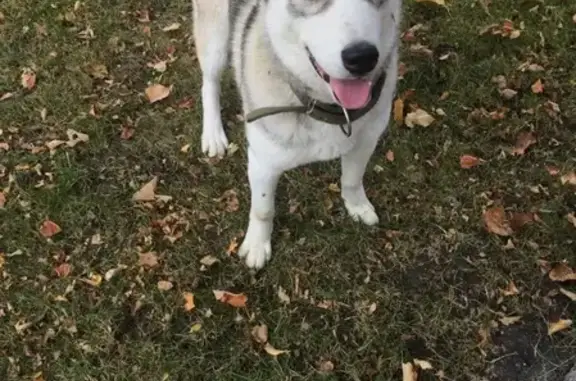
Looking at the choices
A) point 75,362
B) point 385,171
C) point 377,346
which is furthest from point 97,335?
point 385,171

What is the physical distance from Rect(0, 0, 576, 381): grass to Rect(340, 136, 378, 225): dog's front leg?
74 mm

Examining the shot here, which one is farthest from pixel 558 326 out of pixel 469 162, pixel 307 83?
pixel 307 83

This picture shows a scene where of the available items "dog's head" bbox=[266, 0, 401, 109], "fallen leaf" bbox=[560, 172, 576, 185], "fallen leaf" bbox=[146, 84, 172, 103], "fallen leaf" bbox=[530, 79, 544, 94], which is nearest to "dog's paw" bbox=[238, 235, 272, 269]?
"dog's head" bbox=[266, 0, 401, 109]

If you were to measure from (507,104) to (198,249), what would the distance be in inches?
74.5

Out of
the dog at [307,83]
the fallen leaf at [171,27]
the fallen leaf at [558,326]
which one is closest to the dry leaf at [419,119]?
the dog at [307,83]

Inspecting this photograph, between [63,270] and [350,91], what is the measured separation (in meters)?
1.81

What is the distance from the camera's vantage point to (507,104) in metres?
3.96

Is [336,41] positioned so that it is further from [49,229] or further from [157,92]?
[157,92]

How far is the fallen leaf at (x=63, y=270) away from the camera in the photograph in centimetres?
349

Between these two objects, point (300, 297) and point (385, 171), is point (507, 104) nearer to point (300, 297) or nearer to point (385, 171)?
point (385, 171)

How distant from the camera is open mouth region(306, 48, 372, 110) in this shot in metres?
2.50

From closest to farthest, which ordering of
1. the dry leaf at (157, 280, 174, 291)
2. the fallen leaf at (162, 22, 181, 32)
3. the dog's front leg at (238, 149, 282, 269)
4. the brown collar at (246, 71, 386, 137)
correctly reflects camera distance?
1. the brown collar at (246, 71, 386, 137)
2. the dog's front leg at (238, 149, 282, 269)
3. the dry leaf at (157, 280, 174, 291)
4. the fallen leaf at (162, 22, 181, 32)

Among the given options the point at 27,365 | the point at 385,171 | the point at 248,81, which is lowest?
the point at 27,365

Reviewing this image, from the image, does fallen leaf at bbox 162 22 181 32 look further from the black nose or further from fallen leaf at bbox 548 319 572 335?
fallen leaf at bbox 548 319 572 335
